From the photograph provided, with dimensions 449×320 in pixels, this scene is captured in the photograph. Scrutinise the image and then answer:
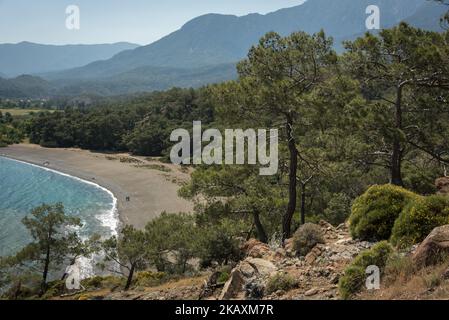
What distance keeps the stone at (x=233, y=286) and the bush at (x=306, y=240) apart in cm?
223

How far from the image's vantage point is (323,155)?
51.4 feet

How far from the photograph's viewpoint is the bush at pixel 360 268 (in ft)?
25.6

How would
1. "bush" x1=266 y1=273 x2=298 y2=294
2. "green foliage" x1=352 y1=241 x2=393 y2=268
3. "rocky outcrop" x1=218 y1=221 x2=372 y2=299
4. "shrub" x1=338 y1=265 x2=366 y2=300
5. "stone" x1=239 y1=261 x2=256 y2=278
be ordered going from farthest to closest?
"stone" x1=239 y1=261 x2=256 y2=278, "bush" x1=266 y1=273 x2=298 y2=294, "rocky outcrop" x1=218 y1=221 x2=372 y2=299, "green foliage" x1=352 y1=241 x2=393 y2=268, "shrub" x1=338 y1=265 x2=366 y2=300

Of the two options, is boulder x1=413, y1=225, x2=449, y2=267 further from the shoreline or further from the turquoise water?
the turquoise water

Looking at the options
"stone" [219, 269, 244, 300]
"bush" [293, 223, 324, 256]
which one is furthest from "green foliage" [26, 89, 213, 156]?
"stone" [219, 269, 244, 300]

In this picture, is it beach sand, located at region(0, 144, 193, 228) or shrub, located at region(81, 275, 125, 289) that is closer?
shrub, located at region(81, 275, 125, 289)

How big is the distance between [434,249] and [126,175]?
60.7 m

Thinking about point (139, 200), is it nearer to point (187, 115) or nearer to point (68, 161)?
point (68, 161)

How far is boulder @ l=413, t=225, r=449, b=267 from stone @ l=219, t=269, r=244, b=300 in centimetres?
412

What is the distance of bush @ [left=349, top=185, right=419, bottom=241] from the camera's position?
1023cm

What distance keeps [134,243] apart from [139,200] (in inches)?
1127

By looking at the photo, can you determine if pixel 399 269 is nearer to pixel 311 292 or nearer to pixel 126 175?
pixel 311 292
